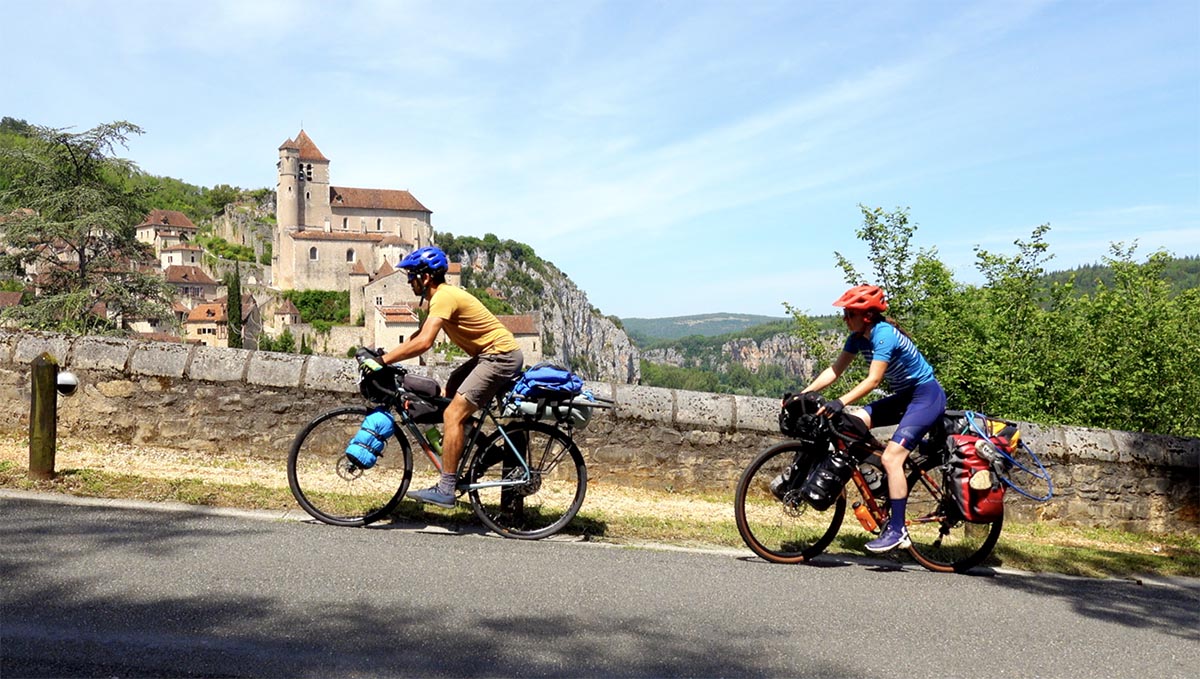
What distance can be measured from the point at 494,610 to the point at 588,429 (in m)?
3.96

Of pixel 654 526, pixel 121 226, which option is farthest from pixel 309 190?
pixel 654 526

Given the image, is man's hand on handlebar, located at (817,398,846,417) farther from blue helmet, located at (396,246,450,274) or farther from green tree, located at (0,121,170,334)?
green tree, located at (0,121,170,334)

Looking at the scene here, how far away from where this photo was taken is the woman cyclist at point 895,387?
17.6 ft

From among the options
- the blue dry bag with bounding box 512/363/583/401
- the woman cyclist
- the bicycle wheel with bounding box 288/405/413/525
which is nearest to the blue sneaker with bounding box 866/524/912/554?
the woman cyclist

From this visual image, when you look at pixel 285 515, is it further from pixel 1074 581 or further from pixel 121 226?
pixel 121 226

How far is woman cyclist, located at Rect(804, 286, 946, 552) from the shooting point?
212 inches

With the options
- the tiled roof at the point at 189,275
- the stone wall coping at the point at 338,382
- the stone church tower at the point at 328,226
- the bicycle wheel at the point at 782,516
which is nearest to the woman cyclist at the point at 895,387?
the bicycle wheel at the point at 782,516

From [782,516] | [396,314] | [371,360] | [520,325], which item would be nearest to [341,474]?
[371,360]

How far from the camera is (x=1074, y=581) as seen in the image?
5645mm

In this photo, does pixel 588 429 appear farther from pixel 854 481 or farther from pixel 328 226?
pixel 328 226

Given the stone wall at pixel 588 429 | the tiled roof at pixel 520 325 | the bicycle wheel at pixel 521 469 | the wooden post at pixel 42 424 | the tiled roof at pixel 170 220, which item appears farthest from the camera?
the tiled roof at pixel 170 220

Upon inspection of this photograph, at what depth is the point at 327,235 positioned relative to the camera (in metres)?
123

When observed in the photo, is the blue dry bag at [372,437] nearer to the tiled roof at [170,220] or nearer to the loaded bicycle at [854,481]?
the loaded bicycle at [854,481]

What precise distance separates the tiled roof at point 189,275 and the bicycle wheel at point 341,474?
12131 centimetres
